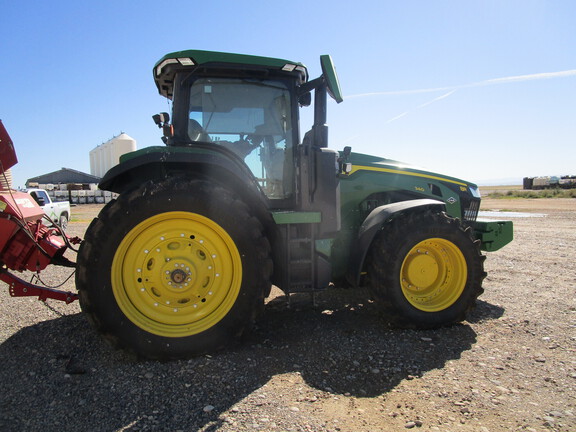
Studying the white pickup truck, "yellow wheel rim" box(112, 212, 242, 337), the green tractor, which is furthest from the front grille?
the white pickup truck

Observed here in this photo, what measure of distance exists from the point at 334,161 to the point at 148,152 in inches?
63.5

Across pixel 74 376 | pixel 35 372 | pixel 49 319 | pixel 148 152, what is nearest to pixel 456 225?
pixel 148 152

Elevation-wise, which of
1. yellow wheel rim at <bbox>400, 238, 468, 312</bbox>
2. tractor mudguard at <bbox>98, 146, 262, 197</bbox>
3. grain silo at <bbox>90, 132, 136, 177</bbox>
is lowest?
yellow wheel rim at <bbox>400, 238, 468, 312</bbox>

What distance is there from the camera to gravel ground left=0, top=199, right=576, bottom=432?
2311 mm

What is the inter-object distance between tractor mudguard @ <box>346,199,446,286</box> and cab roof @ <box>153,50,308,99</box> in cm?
154

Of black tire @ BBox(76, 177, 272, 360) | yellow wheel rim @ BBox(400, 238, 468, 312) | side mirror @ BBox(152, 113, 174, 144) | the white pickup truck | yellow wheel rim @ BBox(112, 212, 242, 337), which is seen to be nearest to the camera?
black tire @ BBox(76, 177, 272, 360)

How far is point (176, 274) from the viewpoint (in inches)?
120

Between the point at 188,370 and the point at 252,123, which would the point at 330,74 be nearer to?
the point at 252,123

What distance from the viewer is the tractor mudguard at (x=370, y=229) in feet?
11.8

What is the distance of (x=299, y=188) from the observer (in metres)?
3.58

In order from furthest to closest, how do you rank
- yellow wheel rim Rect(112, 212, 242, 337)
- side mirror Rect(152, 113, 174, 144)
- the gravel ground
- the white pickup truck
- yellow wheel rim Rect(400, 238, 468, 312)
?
the white pickup truck < yellow wheel rim Rect(400, 238, 468, 312) < side mirror Rect(152, 113, 174, 144) < yellow wheel rim Rect(112, 212, 242, 337) < the gravel ground

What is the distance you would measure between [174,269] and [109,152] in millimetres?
36148

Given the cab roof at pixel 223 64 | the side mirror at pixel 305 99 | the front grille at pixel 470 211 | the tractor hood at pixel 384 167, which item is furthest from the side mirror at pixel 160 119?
the front grille at pixel 470 211

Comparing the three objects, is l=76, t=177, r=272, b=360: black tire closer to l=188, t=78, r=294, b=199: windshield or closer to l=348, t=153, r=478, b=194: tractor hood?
l=188, t=78, r=294, b=199: windshield
